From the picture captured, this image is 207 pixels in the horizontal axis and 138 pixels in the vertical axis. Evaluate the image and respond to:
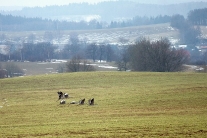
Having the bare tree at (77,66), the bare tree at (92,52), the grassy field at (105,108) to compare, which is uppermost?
the bare tree at (92,52)

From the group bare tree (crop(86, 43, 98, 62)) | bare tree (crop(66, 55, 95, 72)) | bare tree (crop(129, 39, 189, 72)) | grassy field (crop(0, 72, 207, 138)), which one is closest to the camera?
grassy field (crop(0, 72, 207, 138))

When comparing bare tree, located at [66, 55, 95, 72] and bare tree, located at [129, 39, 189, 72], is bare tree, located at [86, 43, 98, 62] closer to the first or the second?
bare tree, located at [66, 55, 95, 72]

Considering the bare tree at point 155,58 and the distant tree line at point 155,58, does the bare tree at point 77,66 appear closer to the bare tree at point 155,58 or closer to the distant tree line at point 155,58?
the distant tree line at point 155,58

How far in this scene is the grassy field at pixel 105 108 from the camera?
22531mm

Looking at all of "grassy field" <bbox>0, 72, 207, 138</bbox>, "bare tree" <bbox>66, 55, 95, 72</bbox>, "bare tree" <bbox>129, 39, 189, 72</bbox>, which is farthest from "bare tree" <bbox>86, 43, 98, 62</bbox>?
"grassy field" <bbox>0, 72, 207, 138</bbox>

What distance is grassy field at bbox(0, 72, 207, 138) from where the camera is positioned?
22.5 metres

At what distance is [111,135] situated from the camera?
69.5ft

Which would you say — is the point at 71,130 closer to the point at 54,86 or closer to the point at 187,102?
the point at 187,102

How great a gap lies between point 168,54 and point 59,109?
183 feet

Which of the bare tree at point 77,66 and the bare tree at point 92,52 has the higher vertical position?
the bare tree at point 92,52

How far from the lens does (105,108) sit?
3297cm

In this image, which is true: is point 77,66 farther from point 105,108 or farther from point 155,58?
point 105,108

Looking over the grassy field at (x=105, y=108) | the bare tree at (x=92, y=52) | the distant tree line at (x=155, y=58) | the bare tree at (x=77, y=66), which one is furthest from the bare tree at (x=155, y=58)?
the bare tree at (x=92, y=52)

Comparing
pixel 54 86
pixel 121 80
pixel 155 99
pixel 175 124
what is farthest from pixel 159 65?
pixel 175 124
